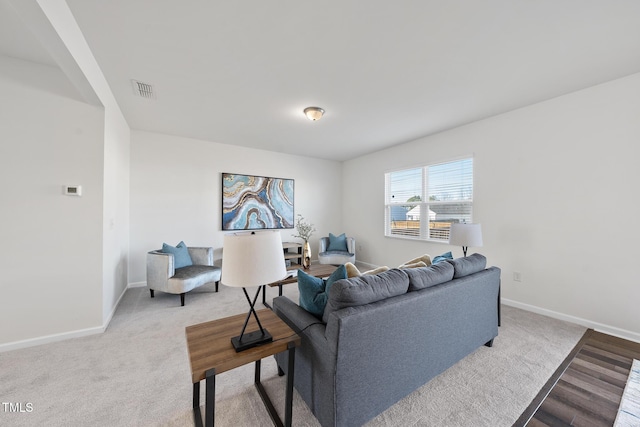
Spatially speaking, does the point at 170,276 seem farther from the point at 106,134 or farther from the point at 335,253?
the point at 335,253

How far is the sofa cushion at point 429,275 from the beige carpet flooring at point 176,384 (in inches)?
29.7

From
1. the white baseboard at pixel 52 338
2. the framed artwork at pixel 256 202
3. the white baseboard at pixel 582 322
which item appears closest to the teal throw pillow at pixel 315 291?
the white baseboard at pixel 52 338

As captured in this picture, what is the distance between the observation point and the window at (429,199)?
3752 millimetres

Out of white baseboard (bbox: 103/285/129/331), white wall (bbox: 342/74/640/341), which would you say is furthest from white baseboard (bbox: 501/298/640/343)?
white baseboard (bbox: 103/285/129/331)

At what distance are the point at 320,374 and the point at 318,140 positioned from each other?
3.79 metres

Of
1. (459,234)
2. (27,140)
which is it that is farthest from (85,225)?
(459,234)

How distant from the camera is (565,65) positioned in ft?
7.29

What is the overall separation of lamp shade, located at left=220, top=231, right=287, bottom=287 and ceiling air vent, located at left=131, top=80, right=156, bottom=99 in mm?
2419

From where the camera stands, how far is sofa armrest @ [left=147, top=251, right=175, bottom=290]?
321 cm

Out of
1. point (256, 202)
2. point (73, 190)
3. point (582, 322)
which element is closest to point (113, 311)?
point (73, 190)

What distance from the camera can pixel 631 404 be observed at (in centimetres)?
160

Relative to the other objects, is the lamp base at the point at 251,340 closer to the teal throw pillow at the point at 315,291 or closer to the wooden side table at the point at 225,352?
the wooden side table at the point at 225,352

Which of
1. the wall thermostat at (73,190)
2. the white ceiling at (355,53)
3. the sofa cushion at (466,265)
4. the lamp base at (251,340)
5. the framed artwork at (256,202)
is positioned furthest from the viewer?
the framed artwork at (256,202)

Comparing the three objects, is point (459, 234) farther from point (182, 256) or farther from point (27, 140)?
point (27, 140)
